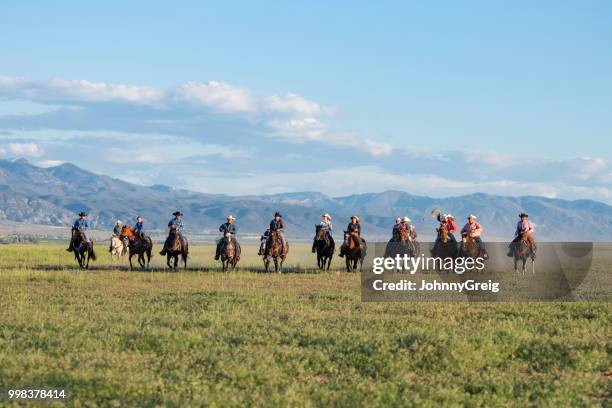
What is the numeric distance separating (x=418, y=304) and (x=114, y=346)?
954 centimetres

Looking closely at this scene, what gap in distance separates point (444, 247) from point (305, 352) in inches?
833

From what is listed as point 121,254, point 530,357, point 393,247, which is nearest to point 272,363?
point 530,357

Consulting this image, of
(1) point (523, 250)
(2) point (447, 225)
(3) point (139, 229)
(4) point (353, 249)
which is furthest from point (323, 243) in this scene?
(1) point (523, 250)

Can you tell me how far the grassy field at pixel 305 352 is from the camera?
11672 mm

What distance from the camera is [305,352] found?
14281 millimetres

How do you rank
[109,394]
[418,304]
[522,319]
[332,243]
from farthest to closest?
[332,243]
[418,304]
[522,319]
[109,394]

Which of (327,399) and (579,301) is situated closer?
(327,399)

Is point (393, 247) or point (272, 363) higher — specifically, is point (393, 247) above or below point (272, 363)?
above

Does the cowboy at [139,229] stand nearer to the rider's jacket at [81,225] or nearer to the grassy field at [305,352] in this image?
the rider's jacket at [81,225]

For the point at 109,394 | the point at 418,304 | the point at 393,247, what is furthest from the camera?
the point at 393,247

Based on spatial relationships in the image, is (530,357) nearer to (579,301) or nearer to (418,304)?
(418,304)

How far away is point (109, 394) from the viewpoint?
11359mm

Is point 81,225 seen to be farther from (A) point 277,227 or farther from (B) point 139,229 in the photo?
(A) point 277,227

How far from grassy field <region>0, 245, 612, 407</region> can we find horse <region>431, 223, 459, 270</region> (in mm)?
12193
